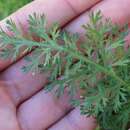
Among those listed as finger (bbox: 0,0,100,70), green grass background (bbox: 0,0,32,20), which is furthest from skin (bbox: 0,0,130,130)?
green grass background (bbox: 0,0,32,20)

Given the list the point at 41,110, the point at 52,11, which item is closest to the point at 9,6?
the point at 52,11

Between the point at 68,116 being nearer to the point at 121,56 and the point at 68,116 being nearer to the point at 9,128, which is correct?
the point at 9,128

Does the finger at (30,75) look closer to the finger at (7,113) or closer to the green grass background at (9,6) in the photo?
the finger at (7,113)

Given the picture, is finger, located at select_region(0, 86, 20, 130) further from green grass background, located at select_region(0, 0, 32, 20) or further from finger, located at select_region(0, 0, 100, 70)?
green grass background, located at select_region(0, 0, 32, 20)

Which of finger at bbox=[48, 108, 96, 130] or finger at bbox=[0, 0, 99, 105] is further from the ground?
finger at bbox=[0, 0, 99, 105]

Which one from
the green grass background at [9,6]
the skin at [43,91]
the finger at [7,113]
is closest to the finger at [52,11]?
the skin at [43,91]

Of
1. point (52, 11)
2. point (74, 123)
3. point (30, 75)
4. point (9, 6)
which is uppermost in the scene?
point (9, 6)

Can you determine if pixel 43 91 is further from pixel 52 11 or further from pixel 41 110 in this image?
pixel 52 11
